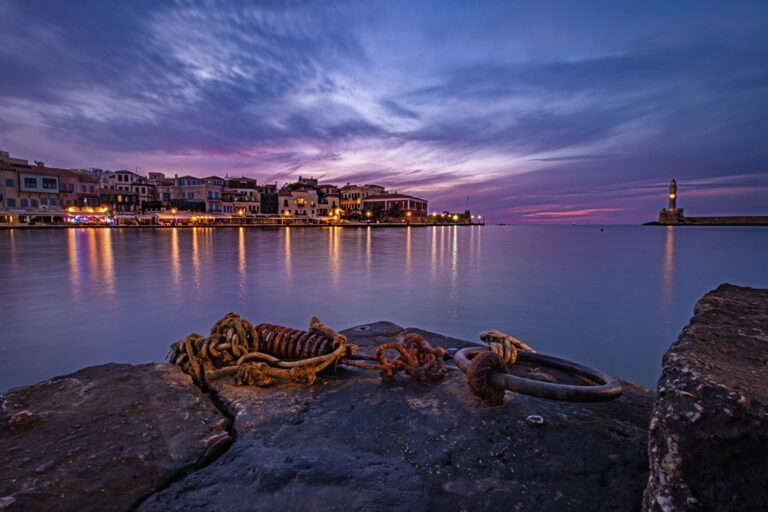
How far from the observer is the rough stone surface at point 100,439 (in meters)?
1.53

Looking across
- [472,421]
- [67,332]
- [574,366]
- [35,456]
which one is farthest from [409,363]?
[67,332]

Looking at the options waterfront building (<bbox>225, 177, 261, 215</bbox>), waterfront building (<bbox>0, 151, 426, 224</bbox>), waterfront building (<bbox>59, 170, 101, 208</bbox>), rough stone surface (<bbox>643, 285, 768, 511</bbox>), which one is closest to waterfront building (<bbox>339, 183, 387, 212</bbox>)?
waterfront building (<bbox>0, 151, 426, 224</bbox>)

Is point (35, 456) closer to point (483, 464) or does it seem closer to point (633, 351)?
point (483, 464)

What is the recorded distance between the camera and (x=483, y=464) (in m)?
1.73

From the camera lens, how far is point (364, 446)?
6.34 feet

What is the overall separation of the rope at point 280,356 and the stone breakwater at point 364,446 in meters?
0.21

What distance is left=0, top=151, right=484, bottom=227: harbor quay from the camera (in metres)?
47.2

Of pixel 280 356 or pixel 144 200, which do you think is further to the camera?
pixel 144 200

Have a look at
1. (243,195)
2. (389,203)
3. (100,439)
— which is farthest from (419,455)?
(389,203)

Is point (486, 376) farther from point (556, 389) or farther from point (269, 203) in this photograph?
point (269, 203)

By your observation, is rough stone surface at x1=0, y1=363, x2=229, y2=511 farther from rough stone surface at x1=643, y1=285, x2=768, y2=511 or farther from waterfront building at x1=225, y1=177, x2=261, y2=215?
waterfront building at x1=225, y1=177, x2=261, y2=215

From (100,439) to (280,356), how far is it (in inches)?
56.2

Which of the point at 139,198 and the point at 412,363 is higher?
the point at 139,198

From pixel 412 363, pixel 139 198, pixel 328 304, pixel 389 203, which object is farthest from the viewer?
pixel 389 203
